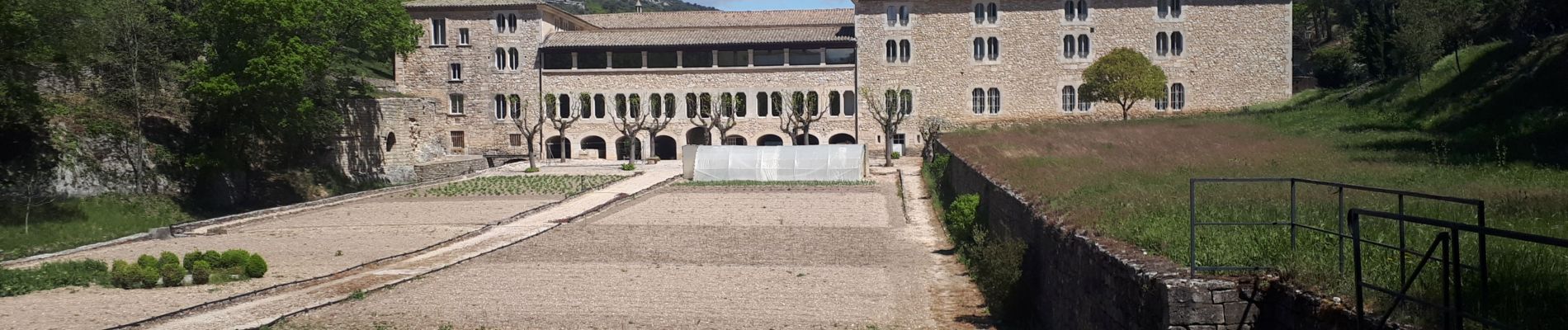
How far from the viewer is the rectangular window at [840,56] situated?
5656 cm

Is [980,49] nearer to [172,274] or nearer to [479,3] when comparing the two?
[479,3]

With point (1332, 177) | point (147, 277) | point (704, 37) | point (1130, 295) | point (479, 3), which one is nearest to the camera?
point (1130, 295)

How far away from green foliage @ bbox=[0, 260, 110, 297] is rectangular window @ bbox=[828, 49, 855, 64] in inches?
1484

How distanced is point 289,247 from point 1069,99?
37347 millimetres

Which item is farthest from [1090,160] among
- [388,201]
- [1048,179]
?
[388,201]

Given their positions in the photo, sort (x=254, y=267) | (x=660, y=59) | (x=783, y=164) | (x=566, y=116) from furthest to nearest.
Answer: (x=566, y=116), (x=660, y=59), (x=783, y=164), (x=254, y=267)

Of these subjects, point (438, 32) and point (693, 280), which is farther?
→ point (438, 32)

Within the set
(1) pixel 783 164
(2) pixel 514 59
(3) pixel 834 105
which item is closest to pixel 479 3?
(2) pixel 514 59

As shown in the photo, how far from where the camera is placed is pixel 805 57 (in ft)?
187

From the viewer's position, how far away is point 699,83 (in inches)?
2280

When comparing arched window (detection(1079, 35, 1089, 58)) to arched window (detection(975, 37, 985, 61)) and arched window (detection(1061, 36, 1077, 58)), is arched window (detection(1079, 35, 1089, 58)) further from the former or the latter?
arched window (detection(975, 37, 985, 61))

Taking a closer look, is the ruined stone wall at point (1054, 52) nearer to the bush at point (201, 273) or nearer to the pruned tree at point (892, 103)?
the pruned tree at point (892, 103)

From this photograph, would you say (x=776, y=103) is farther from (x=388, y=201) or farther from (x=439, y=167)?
(x=388, y=201)

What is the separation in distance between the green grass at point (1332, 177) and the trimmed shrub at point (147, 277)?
13.5 metres
